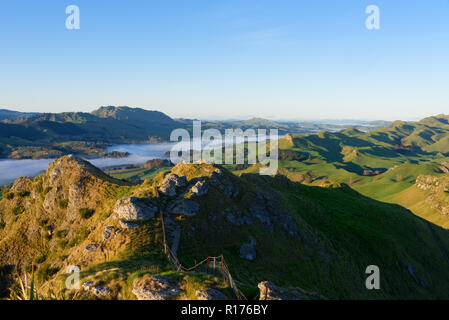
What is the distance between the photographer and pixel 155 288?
20.3 meters

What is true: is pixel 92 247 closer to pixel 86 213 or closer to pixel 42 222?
pixel 86 213

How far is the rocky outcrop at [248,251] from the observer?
136ft

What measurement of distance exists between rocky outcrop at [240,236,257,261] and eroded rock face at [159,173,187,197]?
1665cm

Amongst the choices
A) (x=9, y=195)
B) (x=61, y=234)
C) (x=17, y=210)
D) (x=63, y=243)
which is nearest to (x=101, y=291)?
(x=63, y=243)

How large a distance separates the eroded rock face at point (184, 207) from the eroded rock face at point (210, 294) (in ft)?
80.3

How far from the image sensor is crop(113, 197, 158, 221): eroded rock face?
40.2 m

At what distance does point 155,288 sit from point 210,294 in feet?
15.5

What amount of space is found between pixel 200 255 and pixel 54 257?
Answer: 30.6 meters

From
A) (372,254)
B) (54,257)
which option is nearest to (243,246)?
(54,257)

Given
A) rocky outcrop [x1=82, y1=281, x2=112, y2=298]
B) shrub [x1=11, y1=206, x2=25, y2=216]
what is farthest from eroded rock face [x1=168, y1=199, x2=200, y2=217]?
shrub [x1=11, y1=206, x2=25, y2=216]

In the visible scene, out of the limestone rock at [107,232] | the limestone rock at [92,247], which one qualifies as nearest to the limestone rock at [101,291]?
the limestone rock at [107,232]
